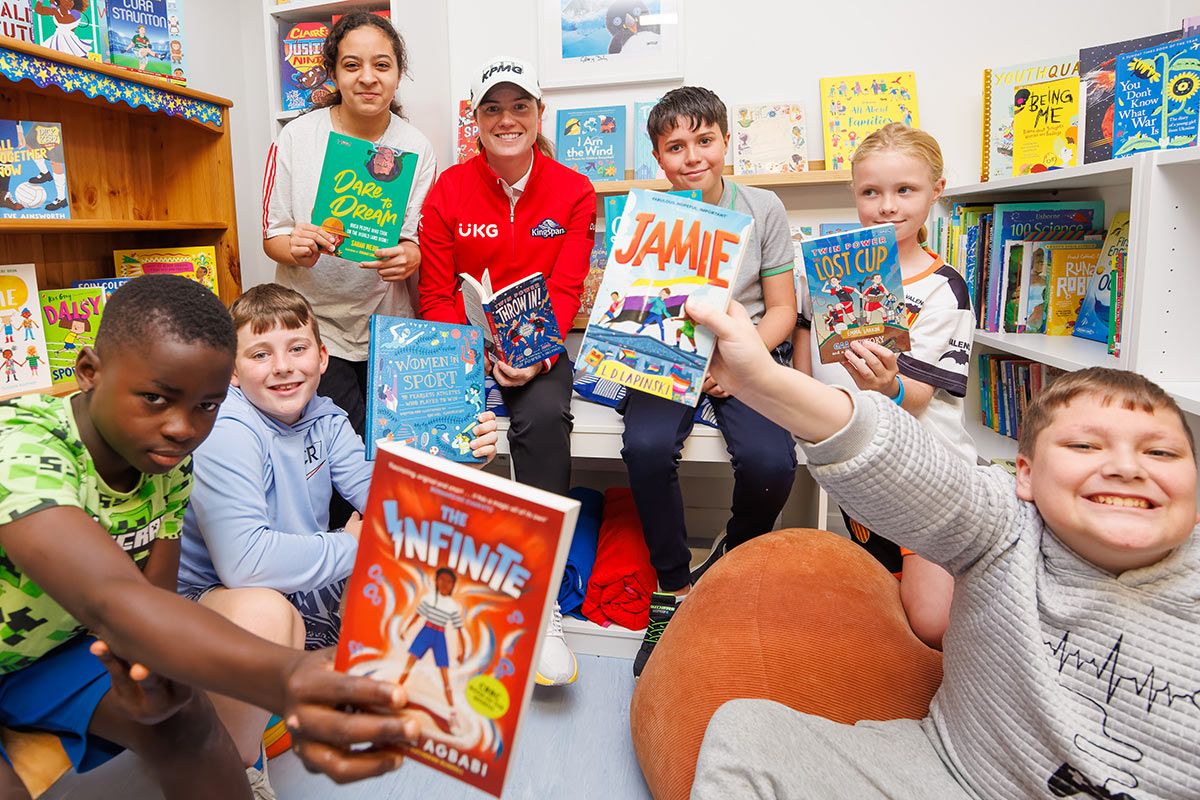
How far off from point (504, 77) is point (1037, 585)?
1730 mm

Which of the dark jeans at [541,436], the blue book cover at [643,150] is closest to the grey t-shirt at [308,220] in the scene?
the dark jeans at [541,436]

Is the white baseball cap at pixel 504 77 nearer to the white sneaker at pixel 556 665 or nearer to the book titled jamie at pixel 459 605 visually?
the white sneaker at pixel 556 665

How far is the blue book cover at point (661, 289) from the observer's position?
1.23 meters

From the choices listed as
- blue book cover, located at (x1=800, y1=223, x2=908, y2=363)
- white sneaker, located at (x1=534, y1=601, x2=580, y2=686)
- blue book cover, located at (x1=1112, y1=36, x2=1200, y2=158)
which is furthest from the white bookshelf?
white sneaker, located at (x1=534, y1=601, x2=580, y2=686)

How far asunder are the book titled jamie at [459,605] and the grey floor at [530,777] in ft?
2.70

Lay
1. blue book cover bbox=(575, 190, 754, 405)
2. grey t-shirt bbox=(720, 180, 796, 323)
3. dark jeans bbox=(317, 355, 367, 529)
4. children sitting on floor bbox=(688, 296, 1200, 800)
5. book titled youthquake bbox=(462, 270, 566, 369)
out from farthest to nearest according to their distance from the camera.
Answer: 1. dark jeans bbox=(317, 355, 367, 529)
2. grey t-shirt bbox=(720, 180, 796, 323)
3. book titled youthquake bbox=(462, 270, 566, 369)
4. blue book cover bbox=(575, 190, 754, 405)
5. children sitting on floor bbox=(688, 296, 1200, 800)

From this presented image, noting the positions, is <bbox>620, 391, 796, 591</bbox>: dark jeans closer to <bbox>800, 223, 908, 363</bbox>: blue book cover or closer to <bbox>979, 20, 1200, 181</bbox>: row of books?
<bbox>800, 223, 908, 363</bbox>: blue book cover

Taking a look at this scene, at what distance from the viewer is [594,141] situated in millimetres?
2695

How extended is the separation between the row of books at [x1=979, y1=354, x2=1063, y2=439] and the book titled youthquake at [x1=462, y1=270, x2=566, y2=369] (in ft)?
4.57

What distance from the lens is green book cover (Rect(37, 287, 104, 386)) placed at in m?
2.13

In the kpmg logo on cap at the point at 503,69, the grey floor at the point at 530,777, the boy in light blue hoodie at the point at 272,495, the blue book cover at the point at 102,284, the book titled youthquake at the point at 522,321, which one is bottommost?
the grey floor at the point at 530,777

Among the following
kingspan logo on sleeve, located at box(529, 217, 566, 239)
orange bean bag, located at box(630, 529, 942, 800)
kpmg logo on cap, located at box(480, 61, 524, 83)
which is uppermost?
kpmg logo on cap, located at box(480, 61, 524, 83)

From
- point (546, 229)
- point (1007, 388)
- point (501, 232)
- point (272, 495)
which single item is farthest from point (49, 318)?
point (1007, 388)

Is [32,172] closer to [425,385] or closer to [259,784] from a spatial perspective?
[425,385]
